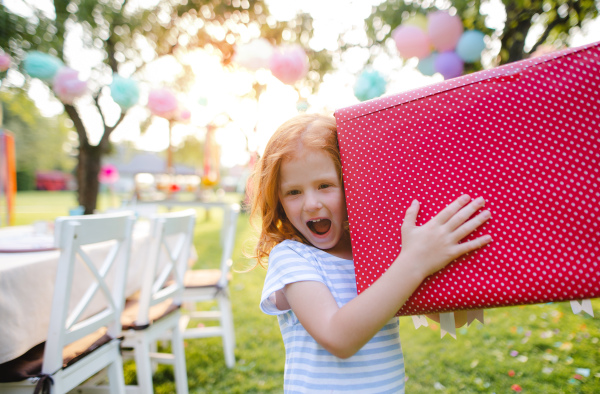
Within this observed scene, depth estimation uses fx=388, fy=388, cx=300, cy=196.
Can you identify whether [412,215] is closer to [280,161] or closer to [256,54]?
[280,161]

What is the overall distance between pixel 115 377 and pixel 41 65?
455cm

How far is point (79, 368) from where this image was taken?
1.79 metres

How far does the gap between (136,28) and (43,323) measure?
6285mm

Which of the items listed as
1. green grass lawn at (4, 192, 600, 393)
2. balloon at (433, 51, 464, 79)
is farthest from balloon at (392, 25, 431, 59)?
green grass lawn at (4, 192, 600, 393)

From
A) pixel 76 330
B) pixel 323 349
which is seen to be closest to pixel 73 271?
pixel 76 330

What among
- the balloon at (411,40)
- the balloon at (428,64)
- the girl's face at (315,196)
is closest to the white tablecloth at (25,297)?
the girl's face at (315,196)

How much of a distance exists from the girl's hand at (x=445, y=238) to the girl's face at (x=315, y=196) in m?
0.31

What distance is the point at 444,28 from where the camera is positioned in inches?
159

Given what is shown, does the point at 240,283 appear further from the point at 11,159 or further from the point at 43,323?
the point at 11,159

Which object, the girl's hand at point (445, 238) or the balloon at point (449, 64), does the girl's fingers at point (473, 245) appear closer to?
the girl's hand at point (445, 238)

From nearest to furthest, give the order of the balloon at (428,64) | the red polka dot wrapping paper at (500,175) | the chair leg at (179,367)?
the red polka dot wrapping paper at (500,175), the chair leg at (179,367), the balloon at (428,64)

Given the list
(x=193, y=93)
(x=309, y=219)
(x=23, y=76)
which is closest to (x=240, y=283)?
(x=23, y=76)

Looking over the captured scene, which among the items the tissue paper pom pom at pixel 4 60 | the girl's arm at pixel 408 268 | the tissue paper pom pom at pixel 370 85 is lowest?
the girl's arm at pixel 408 268

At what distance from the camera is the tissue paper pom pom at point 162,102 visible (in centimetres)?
634
